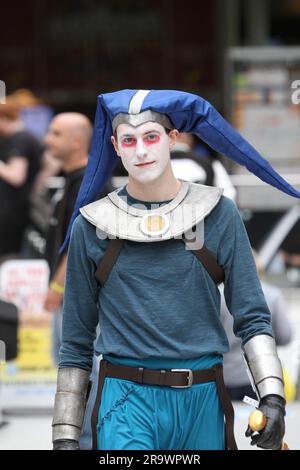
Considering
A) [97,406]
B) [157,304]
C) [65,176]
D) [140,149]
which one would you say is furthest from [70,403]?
[65,176]

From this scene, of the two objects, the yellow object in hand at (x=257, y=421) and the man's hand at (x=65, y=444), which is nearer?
the yellow object in hand at (x=257, y=421)

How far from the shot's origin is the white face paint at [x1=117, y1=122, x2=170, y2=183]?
3.66 m

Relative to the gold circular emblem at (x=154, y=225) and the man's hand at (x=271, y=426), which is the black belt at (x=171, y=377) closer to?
the man's hand at (x=271, y=426)

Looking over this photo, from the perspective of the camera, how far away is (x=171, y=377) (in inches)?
141

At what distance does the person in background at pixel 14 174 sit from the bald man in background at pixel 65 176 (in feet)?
6.73

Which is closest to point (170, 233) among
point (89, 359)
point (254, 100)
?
point (89, 359)

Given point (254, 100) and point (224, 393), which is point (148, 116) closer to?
point (224, 393)

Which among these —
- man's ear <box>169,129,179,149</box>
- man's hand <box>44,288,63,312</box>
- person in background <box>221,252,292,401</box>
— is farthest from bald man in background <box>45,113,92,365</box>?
man's ear <box>169,129,179,149</box>

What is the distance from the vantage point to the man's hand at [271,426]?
344 cm

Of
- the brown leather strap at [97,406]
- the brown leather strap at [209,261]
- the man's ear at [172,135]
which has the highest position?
the man's ear at [172,135]

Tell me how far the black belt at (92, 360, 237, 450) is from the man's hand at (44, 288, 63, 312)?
2.30 meters

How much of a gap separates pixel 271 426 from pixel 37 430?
3.29 metres

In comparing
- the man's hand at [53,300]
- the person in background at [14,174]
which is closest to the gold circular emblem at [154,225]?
the man's hand at [53,300]
